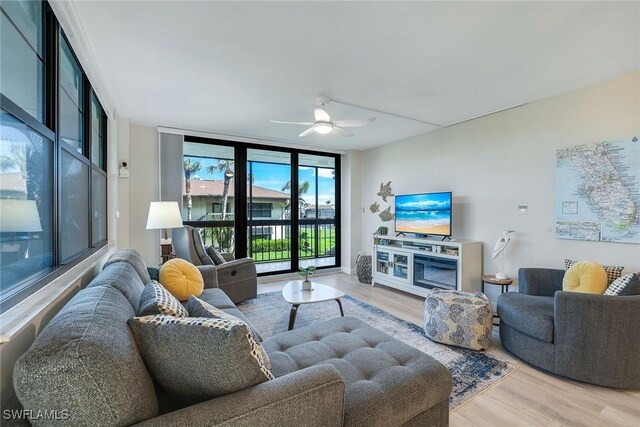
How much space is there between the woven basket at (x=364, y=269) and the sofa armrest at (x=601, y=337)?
2927 millimetres

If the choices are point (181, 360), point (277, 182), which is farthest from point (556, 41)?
point (277, 182)

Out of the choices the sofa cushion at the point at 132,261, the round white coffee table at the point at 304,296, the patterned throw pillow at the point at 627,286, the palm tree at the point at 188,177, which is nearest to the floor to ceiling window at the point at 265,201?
the palm tree at the point at 188,177

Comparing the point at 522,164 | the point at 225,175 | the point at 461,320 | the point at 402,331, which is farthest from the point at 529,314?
the point at 225,175

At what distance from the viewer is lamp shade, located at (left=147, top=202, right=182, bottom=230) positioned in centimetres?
333

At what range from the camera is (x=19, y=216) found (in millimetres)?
1223

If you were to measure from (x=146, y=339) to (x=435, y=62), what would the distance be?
261 cm

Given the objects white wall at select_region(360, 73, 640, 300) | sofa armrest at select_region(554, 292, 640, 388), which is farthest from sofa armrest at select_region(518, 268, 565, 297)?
sofa armrest at select_region(554, 292, 640, 388)

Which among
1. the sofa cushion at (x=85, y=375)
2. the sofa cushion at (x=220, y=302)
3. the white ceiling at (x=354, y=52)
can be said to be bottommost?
the sofa cushion at (x=220, y=302)

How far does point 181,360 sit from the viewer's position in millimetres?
911

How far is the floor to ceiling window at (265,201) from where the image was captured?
4.48 metres

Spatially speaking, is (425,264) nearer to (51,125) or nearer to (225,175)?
(225,175)

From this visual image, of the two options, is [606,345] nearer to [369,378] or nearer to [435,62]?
[369,378]

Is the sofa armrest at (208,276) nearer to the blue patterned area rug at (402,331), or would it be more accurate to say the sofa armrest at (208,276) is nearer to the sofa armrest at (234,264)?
the sofa armrest at (234,264)

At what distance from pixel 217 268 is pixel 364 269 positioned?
2546 millimetres
